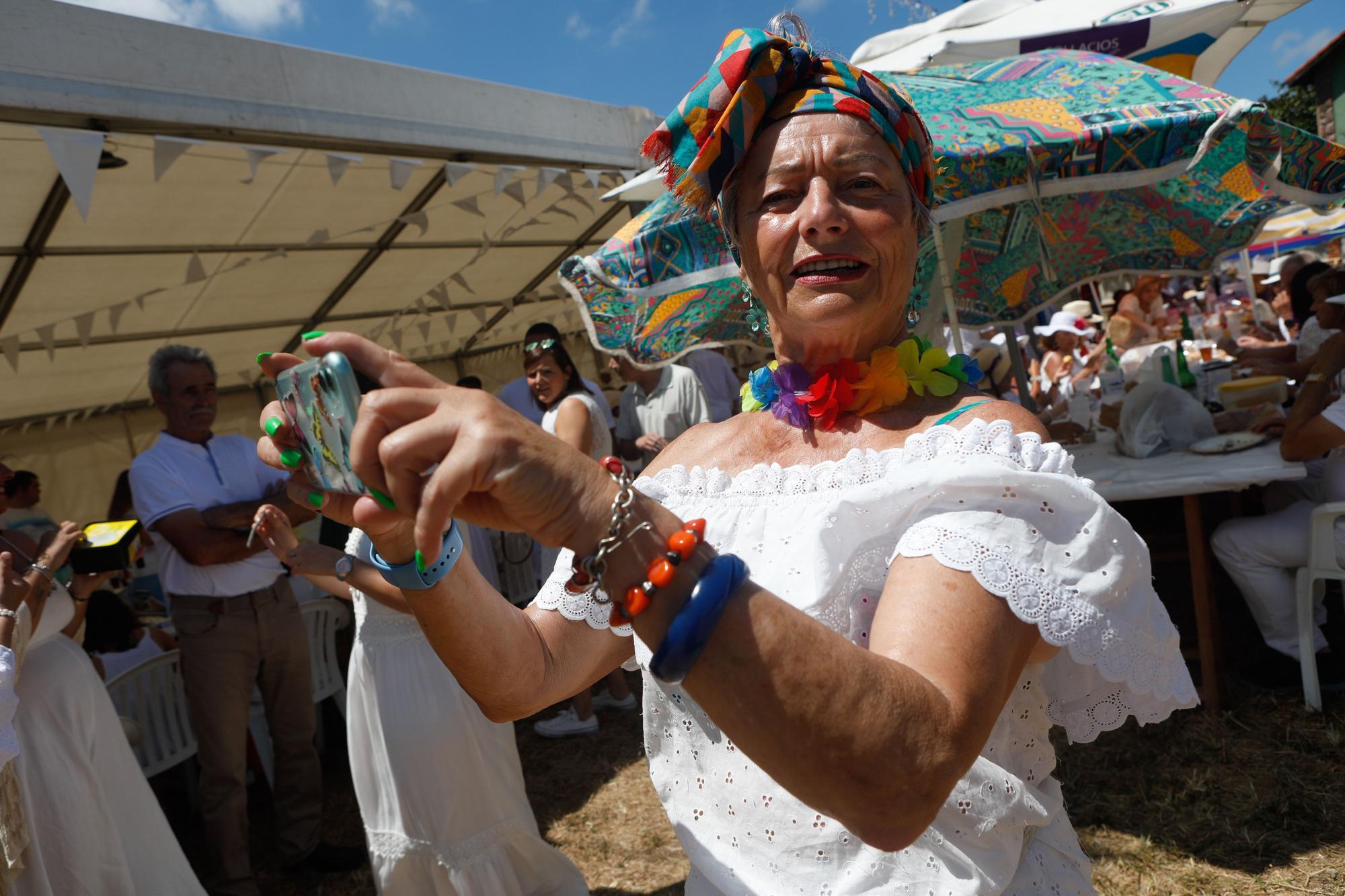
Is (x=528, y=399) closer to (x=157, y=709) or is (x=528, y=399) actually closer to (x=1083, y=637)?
(x=157, y=709)

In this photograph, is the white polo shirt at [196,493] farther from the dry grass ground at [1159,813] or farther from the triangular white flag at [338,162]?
the triangular white flag at [338,162]

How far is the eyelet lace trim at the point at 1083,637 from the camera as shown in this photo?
3.32 ft

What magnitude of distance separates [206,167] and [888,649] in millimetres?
5455

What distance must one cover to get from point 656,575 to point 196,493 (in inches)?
153

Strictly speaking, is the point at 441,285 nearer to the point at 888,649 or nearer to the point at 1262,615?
the point at 1262,615

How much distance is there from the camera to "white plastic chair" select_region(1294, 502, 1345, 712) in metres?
4.02

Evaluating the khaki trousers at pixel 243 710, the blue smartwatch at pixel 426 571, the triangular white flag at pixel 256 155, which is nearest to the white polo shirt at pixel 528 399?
the triangular white flag at pixel 256 155

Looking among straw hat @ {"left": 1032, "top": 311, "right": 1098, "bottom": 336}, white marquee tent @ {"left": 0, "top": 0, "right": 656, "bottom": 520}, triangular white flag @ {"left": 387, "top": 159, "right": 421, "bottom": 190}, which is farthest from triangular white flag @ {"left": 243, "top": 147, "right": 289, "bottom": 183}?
straw hat @ {"left": 1032, "top": 311, "right": 1098, "bottom": 336}

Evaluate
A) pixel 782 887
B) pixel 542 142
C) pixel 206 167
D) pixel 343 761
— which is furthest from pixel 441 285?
pixel 782 887

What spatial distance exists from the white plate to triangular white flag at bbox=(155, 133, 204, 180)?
214 inches

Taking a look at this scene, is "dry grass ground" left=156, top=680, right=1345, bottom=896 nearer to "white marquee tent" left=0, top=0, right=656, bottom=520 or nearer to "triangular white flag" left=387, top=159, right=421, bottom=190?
"white marquee tent" left=0, top=0, right=656, bottom=520

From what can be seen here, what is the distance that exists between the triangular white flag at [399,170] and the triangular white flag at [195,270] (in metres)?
1.57

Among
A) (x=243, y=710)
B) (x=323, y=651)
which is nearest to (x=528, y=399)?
(x=323, y=651)

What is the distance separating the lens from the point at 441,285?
919 cm
